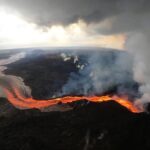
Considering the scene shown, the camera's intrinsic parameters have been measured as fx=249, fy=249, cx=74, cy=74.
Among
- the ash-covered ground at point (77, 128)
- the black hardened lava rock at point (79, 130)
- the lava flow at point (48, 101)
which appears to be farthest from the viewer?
the lava flow at point (48, 101)

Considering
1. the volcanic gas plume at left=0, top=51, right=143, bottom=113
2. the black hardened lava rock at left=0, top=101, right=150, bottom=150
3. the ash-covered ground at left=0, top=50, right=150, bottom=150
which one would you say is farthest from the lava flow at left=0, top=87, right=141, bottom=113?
the black hardened lava rock at left=0, top=101, right=150, bottom=150

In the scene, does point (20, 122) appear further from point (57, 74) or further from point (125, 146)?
point (57, 74)

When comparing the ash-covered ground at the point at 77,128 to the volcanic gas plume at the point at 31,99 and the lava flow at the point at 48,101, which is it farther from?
the volcanic gas plume at the point at 31,99

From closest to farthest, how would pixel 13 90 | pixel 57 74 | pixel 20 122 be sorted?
pixel 20 122 < pixel 13 90 < pixel 57 74

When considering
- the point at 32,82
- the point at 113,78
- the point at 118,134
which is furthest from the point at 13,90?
the point at 118,134

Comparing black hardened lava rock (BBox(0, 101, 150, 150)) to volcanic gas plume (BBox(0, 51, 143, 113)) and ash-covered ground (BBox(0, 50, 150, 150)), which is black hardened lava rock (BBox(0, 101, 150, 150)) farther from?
volcanic gas plume (BBox(0, 51, 143, 113))

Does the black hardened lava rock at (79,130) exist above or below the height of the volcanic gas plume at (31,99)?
above

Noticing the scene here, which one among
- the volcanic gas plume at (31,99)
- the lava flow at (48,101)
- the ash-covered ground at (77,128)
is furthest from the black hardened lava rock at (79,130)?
the volcanic gas plume at (31,99)

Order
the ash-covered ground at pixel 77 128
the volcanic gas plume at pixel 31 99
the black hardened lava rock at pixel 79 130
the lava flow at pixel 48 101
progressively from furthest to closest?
the volcanic gas plume at pixel 31 99 → the lava flow at pixel 48 101 → the ash-covered ground at pixel 77 128 → the black hardened lava rock at pixel 79 130

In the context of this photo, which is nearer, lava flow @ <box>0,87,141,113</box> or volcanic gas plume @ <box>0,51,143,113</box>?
lava flow @ <box>0,87,141,113</box>

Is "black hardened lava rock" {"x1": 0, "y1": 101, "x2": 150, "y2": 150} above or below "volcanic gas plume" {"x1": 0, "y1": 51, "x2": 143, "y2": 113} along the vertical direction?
above

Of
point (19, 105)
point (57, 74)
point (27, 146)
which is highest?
point (27, 146)
